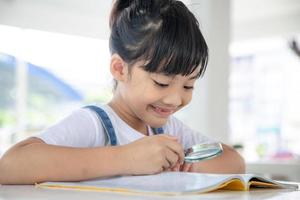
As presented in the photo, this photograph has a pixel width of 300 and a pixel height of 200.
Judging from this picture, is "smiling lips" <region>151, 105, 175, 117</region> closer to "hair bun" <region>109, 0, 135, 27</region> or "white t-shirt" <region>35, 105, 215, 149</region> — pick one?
"white t-shirt" <region>35, 105, 215, 149</region>

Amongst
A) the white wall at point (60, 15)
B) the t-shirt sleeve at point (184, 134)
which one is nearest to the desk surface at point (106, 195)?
the t-shirt sleeve at point (184, 134)

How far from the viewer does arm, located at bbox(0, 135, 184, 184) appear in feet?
2.32

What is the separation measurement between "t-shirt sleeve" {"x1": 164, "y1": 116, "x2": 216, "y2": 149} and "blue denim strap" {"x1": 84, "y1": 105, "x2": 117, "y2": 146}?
17 cm

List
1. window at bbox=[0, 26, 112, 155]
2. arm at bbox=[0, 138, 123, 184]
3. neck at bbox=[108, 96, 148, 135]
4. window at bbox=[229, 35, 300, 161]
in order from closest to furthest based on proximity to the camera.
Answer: arm at bbox=[0, 138, 123, 184] < neck at bbox=[108, 96, 148, 135] < window at bbox=[0, 26, 112, 155] < window at bbox=[229, 35, 300, 161]

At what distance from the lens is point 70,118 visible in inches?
33.3

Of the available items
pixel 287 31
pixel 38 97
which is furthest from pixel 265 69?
pixel 38 97

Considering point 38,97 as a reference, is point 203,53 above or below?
above

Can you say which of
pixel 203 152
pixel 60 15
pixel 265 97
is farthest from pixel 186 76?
pixel 265 97

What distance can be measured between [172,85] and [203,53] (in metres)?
0.09

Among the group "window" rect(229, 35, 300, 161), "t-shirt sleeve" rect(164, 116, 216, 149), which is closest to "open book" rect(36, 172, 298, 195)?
"t-shirt sleeve" rect(164, 116, 216, 149)

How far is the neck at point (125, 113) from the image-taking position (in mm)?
970

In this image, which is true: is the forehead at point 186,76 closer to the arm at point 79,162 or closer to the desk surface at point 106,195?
the arm at point 79,162

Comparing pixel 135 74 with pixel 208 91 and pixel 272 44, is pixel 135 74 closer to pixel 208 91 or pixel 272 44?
pixel 208 91

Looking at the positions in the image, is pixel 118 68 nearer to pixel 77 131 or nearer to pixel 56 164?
pixel 77 131
